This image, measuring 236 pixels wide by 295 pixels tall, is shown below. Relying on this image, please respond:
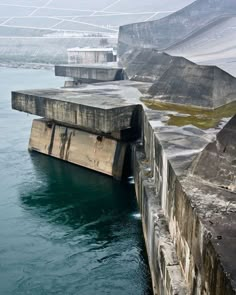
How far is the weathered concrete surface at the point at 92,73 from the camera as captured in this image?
1475 inches

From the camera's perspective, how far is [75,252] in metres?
13.4

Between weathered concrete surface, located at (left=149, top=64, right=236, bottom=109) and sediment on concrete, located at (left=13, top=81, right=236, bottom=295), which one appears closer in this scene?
sediment on concrete, located at (left=13, top=81, right=236, bottom=295)

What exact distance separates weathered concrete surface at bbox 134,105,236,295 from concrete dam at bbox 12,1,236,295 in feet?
0.05

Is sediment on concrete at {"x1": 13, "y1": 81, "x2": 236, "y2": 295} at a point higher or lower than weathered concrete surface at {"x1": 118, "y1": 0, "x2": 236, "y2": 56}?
lower

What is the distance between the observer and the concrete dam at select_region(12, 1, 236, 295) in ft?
24.7

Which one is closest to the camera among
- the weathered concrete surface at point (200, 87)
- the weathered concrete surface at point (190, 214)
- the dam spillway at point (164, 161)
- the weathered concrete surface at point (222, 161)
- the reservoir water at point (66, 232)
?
the weathered concrete surface at point (190, 214)

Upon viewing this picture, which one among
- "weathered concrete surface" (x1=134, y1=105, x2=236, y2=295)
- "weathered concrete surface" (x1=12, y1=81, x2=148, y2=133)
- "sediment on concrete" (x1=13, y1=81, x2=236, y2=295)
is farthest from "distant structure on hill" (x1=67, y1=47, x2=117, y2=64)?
"weathered concrete surface" (x1=134, y1=105, x2=236, y2=295)

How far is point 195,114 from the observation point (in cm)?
1723

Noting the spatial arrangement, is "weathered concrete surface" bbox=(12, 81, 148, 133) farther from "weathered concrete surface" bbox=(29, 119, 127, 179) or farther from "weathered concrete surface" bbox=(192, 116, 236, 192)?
"weathered concrete surface" bbox=(192, 116, 236, 192)

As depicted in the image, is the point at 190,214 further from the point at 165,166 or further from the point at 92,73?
the point at 92,73

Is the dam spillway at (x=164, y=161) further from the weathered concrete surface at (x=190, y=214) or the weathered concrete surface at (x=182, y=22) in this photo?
the weathered concrete surface at (x=182, y=22)

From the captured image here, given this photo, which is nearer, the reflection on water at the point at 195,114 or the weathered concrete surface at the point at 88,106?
the reflection on water at the point at 195,114

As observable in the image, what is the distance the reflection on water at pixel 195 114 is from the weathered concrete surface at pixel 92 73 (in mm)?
17946

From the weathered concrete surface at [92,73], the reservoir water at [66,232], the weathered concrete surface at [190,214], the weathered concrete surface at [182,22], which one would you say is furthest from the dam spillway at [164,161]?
the weathered concrete surface at [182,22]
